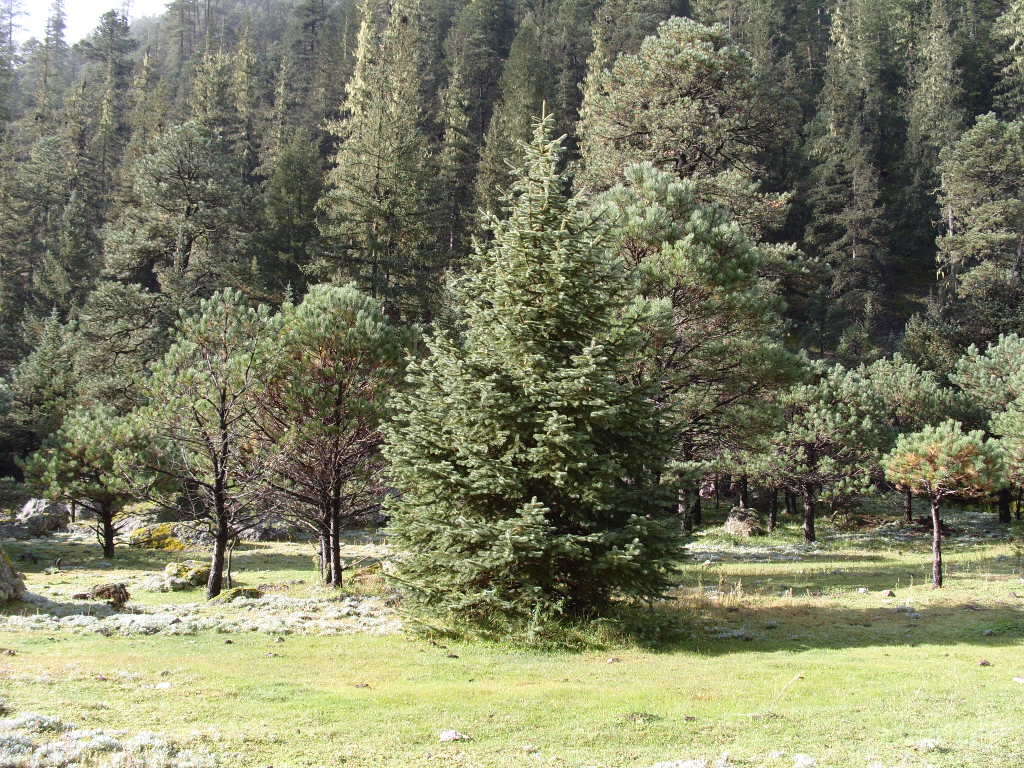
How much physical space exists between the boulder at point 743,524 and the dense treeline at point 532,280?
159 cm

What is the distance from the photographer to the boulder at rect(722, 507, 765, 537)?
33.5 m

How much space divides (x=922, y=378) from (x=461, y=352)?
34823mm

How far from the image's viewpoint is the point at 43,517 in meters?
39.0

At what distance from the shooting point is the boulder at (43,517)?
125 feet

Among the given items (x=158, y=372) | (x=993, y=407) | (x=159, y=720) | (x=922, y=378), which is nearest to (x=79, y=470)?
(x=158, y=372)

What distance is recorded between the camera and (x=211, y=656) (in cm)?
1157

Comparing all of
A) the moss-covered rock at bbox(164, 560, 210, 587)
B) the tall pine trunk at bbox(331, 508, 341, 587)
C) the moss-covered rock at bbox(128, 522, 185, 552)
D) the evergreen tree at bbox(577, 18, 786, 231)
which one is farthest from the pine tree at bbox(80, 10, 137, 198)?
the tall pine trunk at bbox(331, 508, 341, 587)

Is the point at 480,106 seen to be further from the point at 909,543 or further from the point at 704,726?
the point at 704,726

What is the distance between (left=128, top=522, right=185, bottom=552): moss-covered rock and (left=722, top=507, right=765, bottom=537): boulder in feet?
86.1

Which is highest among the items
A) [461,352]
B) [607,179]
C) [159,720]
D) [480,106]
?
[480,106]

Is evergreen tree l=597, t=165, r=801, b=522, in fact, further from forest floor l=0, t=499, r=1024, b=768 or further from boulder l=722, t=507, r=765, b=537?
boulder l=722, t=507, r=765, b=537

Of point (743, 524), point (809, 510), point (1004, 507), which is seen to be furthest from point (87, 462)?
point (1004, 507)

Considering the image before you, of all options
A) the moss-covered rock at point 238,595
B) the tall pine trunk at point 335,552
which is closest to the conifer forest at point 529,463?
the tall pine trunk at point 335,552

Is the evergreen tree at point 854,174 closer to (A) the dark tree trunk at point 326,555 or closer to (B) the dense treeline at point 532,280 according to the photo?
(B) the dense treeline at point 532,280
